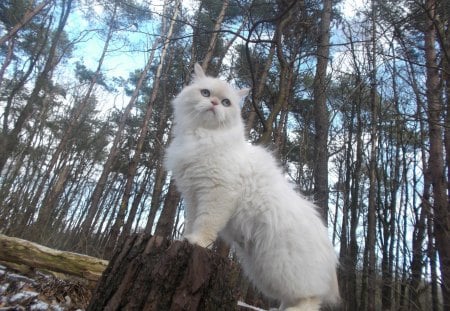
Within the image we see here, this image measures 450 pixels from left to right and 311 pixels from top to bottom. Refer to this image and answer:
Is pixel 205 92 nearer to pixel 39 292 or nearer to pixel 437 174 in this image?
pixel 39 292

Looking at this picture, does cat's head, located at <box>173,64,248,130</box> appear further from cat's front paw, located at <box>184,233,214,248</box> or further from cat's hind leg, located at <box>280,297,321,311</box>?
cat's hind leg, located at <box>280,297,321,311</box>

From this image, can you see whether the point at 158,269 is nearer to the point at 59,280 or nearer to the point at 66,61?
the point at 59,280

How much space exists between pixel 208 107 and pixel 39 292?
9.48ft

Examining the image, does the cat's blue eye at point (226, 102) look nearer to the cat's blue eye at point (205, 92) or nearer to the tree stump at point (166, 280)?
the cat's blue eye at point (205, 92)

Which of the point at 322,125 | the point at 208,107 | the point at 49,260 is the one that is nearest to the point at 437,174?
the point at 322,125

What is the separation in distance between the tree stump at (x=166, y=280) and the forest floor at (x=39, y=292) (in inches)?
75.2

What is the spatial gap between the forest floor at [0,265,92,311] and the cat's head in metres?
2.39

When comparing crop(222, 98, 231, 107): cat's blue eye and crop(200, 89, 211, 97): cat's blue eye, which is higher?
crop(200, 89, 211, 97): cat's blue eye

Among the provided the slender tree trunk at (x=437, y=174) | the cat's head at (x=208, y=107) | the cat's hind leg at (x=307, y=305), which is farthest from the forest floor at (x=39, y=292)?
the slender tree trunk at (x=437, y=174)

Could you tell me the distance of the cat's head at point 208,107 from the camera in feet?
10.5

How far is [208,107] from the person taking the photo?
→ 10.4ft

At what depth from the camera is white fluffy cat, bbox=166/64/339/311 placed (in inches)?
104

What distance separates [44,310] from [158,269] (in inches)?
88.6

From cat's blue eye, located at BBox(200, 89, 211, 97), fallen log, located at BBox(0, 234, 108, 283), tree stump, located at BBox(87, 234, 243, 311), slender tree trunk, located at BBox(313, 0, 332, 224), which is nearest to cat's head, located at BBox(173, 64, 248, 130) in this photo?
cat's blue eye, located at BBox(200, 89, 211, 97)
